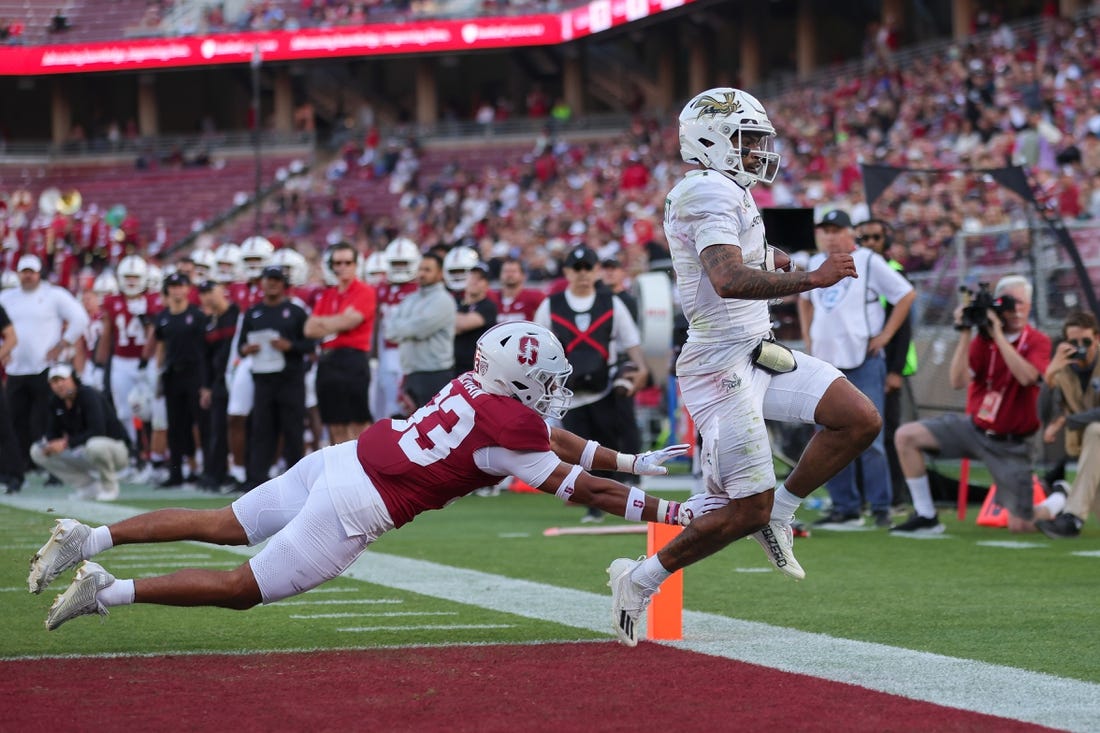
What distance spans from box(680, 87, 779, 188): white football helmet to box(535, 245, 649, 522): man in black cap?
472 cm

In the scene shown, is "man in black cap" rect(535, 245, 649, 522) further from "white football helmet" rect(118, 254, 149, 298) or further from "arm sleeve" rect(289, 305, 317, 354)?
"white football helmet" rect(118, 254, 149, 298)

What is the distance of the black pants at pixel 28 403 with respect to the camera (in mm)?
13616

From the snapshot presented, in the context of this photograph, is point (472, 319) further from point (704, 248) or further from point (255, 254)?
point (704, 248)

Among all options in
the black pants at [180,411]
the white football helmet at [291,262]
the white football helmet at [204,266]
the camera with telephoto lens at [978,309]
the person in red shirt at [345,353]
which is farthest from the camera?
the white football helmet at [204,266]

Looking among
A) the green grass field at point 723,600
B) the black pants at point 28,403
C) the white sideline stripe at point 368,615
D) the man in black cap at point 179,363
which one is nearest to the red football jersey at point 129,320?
the man in black cap at point 179,363

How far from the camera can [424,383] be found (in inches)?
472

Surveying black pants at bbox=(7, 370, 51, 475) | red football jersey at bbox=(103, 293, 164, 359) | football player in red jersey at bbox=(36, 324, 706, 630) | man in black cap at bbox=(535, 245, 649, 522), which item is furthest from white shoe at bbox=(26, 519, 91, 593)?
red football jersey at bbox=(103, 293, 164, 359)

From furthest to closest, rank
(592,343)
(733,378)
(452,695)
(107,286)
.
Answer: (107,286) < (592,343) < (733,378) < (452,695)

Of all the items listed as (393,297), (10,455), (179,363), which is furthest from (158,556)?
(179,363)

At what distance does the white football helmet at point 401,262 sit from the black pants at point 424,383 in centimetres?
163

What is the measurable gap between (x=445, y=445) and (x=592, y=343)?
17.5ft

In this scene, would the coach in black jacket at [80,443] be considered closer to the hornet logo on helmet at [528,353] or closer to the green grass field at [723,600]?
the green grass field at [723,600]

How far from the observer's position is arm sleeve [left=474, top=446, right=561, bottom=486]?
5.24 m

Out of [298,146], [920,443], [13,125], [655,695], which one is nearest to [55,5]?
[13,125]
